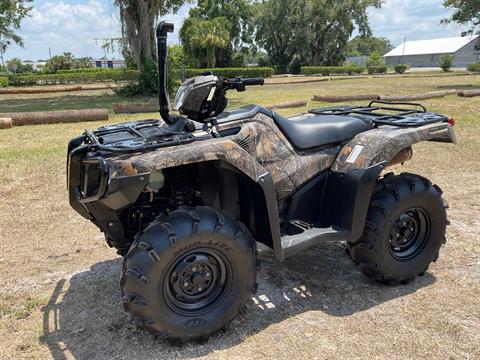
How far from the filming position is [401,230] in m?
3.71

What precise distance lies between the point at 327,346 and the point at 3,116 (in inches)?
506

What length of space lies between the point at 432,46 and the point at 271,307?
104078 millimetres

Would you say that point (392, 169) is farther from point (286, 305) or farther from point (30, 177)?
point (30, 177)

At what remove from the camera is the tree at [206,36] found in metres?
49.2

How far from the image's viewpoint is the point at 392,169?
7.52 m

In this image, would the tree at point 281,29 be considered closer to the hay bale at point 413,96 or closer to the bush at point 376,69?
the bush at point 376,69

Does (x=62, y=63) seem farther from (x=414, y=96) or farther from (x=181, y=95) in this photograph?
(x=181, y=95)

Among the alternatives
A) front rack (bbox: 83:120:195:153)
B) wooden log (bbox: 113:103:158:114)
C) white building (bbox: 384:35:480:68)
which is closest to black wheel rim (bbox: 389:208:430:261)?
front rack (bbox: 83:120:195:153)

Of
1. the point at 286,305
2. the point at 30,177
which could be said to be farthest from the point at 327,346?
the point at 30,177

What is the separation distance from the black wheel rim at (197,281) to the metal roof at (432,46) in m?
95.3

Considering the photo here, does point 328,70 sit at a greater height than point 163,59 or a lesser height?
lesser

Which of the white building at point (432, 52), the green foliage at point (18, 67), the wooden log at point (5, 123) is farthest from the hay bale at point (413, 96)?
the white building at point (432, 52)

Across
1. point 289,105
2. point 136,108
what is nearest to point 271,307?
point 289,105

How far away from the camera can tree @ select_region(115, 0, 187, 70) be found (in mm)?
20734
